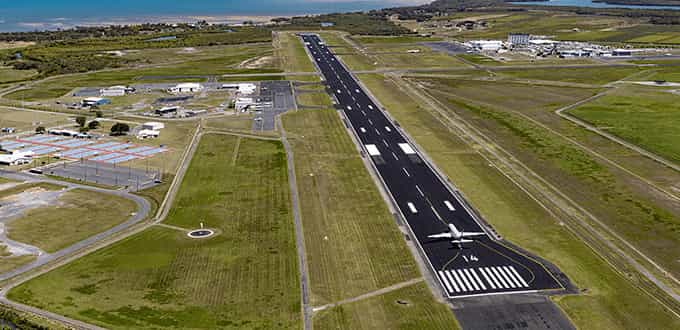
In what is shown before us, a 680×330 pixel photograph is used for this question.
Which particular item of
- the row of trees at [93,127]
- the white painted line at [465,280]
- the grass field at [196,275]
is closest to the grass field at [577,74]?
the row of trees at [93,127]

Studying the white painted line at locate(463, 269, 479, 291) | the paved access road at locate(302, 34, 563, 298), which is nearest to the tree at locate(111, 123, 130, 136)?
the paved access road at locate(302, 34, 563, 298)

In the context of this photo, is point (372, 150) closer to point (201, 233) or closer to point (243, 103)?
point (201, 233)

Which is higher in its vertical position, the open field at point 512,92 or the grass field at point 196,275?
the open field at point 512,92

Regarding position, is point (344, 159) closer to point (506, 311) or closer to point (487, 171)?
point (487, 171)

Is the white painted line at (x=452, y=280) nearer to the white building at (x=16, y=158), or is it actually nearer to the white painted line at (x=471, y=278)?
the white painted line at (x=471, y=278)

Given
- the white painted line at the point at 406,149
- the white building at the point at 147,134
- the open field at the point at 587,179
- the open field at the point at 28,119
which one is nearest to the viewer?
the open field at the point at 587,179

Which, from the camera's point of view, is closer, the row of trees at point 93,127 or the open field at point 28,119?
the row of trees at point 93,127

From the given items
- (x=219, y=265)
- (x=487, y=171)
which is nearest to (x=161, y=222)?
(x=219, y=265)

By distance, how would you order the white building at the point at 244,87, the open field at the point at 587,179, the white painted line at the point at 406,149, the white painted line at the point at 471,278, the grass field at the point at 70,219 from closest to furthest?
the white painted line at the point at 471,278, the grass field at the point at 70,219, the open field at the point at 587,179, the white painted line at the point at 406,149, the white building at the point at 244,87
